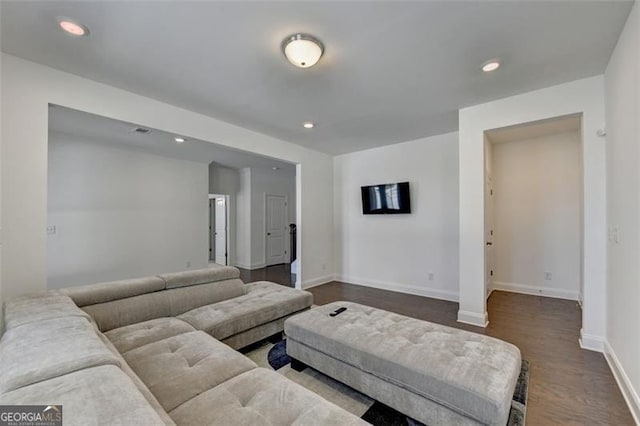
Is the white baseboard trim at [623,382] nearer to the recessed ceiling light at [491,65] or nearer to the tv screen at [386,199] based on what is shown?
the recessed ceiling light at [491,65]

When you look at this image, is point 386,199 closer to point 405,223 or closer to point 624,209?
point 405,223

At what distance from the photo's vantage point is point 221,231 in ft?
24.9

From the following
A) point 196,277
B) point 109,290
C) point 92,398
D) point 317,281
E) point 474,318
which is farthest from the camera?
point 317,281

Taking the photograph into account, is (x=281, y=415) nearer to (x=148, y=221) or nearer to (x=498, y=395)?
(x=498, y=395)

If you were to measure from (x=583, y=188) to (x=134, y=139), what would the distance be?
604 centimetres

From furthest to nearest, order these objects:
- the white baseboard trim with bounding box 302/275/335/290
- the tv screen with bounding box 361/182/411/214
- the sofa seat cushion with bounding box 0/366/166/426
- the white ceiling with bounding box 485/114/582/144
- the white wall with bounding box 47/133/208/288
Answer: the white baseboard trim with bounding box 302/275/335/290, the tv screen with bounding box 361/182/411/214, the white wall with bounding box 47/133/208/288, the white ceiling with bounding box 485/114/582/144, the sofa seat cushion with bounding box 0/366/166/426

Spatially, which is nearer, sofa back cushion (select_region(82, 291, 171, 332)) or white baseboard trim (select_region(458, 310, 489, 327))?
sofa back cushion (select_region(82, 291, 171, 332))

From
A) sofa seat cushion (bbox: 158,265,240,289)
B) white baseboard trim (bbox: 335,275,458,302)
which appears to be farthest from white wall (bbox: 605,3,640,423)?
sofa seat cushion (bbox: 158,265,240,289)

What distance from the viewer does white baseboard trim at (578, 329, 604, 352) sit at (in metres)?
2.51

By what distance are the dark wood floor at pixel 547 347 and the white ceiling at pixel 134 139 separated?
3161mm

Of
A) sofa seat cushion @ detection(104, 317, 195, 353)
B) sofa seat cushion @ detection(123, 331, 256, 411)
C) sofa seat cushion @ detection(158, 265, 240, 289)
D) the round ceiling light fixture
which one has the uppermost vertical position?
the round ceiling light fixture

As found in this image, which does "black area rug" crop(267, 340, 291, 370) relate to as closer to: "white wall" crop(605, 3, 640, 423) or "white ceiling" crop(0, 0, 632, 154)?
"white wall" crop(605, 3, 640, 423)

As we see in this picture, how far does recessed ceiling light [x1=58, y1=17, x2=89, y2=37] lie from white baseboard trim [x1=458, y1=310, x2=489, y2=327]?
4.44 metres

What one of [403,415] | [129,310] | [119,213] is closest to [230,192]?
[119,213]
